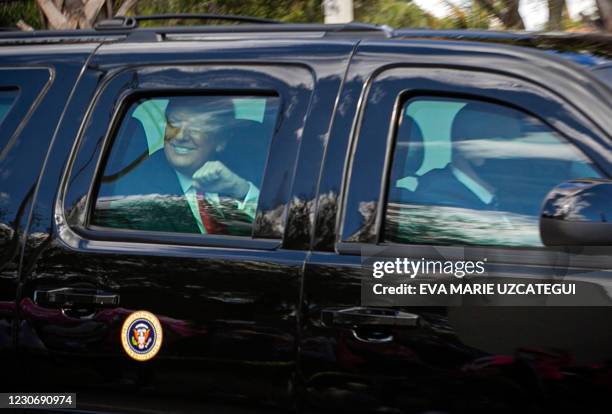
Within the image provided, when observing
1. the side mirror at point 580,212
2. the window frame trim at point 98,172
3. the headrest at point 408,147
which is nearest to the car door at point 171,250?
the window frame trim at point 98,172

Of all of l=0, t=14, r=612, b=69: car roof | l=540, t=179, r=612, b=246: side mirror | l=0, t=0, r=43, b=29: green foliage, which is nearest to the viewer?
l=540, t=179, r=612, b=246: side mirror

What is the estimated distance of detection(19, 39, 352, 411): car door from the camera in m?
3.20

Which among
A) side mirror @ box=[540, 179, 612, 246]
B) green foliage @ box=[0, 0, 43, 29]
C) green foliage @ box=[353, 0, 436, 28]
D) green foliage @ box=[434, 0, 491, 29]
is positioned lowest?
side mirror @ box=[540, 179, 612, 246]

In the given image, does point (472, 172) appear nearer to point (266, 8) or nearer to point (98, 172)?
point (98, 172)

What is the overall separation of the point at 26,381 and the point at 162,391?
479mm

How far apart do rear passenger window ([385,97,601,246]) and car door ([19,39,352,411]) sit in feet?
0.83

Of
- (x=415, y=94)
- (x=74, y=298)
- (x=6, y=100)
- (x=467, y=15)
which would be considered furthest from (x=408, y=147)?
(x=467, y=15)

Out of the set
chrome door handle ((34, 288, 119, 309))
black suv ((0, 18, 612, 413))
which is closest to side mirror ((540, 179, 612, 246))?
black suv ((0, 18, 612, 413))

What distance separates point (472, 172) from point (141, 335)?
102cm

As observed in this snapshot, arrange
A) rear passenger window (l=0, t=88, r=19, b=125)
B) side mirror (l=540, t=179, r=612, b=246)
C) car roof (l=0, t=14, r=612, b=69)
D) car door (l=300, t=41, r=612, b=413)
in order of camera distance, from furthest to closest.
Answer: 1. rear passenger window (l=0, t=88, r=19, b=125)
2. car roof (l=0, t=14, r=612, b=69)
3. car door (l=300, t=41, r=612, b=413)
4. side mirror (l=540, t=179, r=612, b=246)

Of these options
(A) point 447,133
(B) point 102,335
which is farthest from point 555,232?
(B) point 102,335

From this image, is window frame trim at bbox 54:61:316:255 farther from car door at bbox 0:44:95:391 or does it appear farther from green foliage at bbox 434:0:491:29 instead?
green foliage at bbox 434:0:491:29

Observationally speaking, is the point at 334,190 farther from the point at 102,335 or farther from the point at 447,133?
the point at 102,335

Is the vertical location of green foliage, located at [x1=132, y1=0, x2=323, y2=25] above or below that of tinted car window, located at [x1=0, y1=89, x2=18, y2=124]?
above
